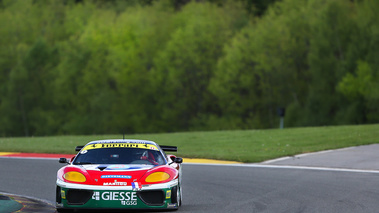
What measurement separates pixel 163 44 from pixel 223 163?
56.3 meters

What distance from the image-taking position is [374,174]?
16.4 meters

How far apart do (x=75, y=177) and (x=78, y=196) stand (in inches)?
12.0

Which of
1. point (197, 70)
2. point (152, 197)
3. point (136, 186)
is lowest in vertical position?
point (152, 197)

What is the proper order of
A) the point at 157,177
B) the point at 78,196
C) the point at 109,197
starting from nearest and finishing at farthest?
the point at 109,197 → the point at 78,196 → the point at 157,177

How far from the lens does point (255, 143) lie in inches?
1016

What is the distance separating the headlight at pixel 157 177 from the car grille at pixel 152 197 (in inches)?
6.3

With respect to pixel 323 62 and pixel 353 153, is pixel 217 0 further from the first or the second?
pixel 353 153

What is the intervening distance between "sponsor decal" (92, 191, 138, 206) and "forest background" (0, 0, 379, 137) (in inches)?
1733

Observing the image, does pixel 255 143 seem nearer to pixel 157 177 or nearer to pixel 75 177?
pixel 157 177

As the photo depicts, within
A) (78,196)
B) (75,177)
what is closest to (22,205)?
(75,177)

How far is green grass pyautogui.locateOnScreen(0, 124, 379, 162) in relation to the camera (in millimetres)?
22297

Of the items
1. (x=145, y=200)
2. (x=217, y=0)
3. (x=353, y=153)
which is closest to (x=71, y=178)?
(x=145, y=200)

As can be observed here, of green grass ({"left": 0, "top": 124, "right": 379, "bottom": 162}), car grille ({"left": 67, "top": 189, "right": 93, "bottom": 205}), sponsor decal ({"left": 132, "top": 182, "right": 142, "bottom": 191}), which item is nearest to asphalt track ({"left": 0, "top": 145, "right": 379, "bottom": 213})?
sponsor decal ({"left": 132, "top": 182, "right": 142, "bottom": 191})

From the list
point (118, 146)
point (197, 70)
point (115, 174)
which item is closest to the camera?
point (115, 174)
